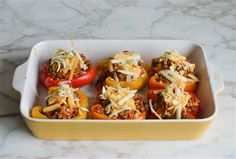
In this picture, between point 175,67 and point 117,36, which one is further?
point 117,36

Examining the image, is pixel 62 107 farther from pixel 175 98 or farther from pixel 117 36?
pixel 117 36

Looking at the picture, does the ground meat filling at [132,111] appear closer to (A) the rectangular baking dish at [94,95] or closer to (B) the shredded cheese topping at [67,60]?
(A) the rectangular baking dish at [94,95]

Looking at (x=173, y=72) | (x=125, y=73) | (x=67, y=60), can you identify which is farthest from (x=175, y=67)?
(x=67, y=60)

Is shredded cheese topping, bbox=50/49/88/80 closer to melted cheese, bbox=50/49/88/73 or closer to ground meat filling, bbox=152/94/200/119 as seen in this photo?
melted cheese, bbox=50/49/88/73

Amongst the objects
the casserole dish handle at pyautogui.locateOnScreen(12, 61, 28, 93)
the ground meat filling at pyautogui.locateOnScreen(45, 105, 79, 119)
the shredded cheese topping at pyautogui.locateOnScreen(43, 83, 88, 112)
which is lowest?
the ground meat filling at pyautogui.locateOnScreen(45, 105, 79, 119)

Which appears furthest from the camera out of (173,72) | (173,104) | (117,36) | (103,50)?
(117,36)

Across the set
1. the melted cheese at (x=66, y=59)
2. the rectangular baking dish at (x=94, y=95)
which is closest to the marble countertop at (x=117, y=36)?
the rectangular baking dish at (x=94, y=95)

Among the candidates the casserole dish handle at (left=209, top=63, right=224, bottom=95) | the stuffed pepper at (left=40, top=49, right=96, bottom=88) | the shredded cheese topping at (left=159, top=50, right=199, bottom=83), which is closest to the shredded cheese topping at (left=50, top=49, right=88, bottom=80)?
the stuffed pepper at (left=40, top=49, right=96, bottom=88)
